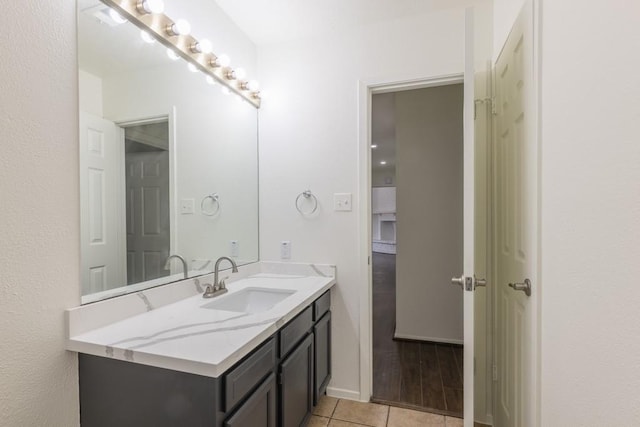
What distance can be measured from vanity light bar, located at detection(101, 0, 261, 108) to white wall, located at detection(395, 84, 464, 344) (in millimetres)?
1510

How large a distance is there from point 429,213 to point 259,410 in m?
2.22

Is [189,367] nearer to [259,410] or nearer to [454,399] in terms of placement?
[259,410]

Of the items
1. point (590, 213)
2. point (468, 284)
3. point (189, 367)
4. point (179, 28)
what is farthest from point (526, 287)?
point (179, 28)

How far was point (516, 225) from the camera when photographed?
4.36 feet

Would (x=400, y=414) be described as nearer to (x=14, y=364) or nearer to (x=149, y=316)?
(x=149, y=316)

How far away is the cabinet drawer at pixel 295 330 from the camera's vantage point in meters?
1.34

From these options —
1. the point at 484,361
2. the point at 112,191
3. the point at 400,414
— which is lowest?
the point at 400,414

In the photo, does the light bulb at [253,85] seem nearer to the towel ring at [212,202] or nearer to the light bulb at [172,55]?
the light bulb at [172,55]

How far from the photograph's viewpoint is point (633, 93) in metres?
0.59

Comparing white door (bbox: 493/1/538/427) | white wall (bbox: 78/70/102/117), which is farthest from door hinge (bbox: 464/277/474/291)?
white wall (bbox: 78/70/102/117)

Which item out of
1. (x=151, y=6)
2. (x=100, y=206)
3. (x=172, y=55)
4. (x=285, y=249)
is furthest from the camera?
(x=285, y=249)

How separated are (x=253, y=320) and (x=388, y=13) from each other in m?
1.93

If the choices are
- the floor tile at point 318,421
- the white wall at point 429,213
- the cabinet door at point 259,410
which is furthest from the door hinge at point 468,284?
the white wall at point 429,213

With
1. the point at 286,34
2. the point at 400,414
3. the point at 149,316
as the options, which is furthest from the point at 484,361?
the point at 286,34
